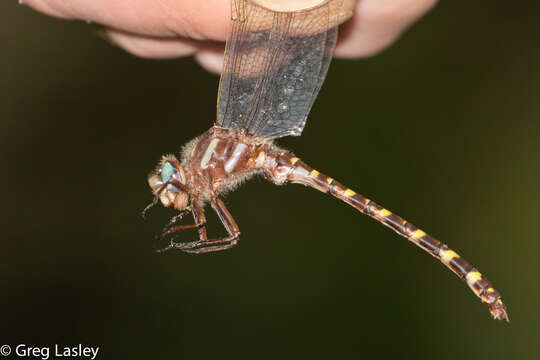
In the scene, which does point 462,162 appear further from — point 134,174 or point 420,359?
point 134,174

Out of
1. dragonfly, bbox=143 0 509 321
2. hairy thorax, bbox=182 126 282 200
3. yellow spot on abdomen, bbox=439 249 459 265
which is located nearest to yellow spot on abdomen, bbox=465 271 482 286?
dragonfly, bbox=143 0 509 321

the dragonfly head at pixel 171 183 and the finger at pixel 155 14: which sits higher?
the finger at pixel 155 14

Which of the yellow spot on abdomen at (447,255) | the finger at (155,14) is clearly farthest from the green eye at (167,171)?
the yellow spot on abdomen at (447,255)

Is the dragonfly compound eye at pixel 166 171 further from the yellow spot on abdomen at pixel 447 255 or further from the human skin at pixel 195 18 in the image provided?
the yellow spot on abdomen at pixel 447 255

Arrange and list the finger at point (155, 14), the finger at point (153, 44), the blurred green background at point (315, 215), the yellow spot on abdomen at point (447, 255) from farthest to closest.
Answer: the blurred green background at point (315, 215), the finger at point (153, 44), the yellow spot on abdomen at point (447, 255), the finger at point (155, 14)

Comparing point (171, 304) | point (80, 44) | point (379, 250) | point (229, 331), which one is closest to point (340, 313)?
point (379, 250)
